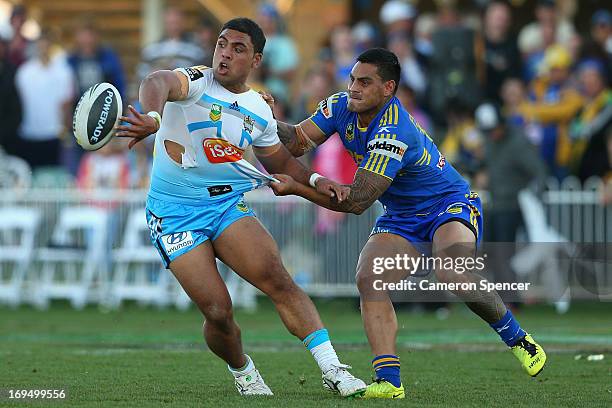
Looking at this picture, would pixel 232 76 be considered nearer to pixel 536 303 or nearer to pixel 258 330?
pixel 258 330

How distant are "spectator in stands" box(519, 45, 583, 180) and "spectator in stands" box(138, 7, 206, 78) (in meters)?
4.64

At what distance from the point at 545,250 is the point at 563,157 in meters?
1.49

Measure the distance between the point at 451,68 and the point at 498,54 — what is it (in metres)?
0.77

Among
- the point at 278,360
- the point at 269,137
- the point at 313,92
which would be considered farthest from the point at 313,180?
the point at 313,92

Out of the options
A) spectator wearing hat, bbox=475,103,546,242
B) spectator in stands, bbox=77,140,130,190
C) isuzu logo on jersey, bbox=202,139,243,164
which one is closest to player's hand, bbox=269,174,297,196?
isuzu logo on jersey, bbox=202,139,243,164

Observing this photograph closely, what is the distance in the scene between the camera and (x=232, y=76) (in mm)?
8742

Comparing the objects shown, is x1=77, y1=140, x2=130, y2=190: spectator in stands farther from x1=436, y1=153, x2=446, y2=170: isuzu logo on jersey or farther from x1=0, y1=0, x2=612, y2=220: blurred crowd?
x1=436, y1=153, x2=446, y2=170: isuzu logo on jersey

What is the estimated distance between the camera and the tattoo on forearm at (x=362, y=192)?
8898mm

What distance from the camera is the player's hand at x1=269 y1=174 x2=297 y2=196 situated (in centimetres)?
848

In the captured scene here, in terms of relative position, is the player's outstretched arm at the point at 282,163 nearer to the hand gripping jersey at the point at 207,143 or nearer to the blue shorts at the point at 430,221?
the hand gripping jersey at the point at 207,143

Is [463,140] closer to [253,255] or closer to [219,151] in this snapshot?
[219,151]

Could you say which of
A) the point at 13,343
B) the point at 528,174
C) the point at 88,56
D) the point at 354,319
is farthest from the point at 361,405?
the point at 88,56

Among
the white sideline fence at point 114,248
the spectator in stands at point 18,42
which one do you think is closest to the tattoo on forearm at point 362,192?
the white sideline fence at point 114,248

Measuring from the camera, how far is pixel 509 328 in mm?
9523
